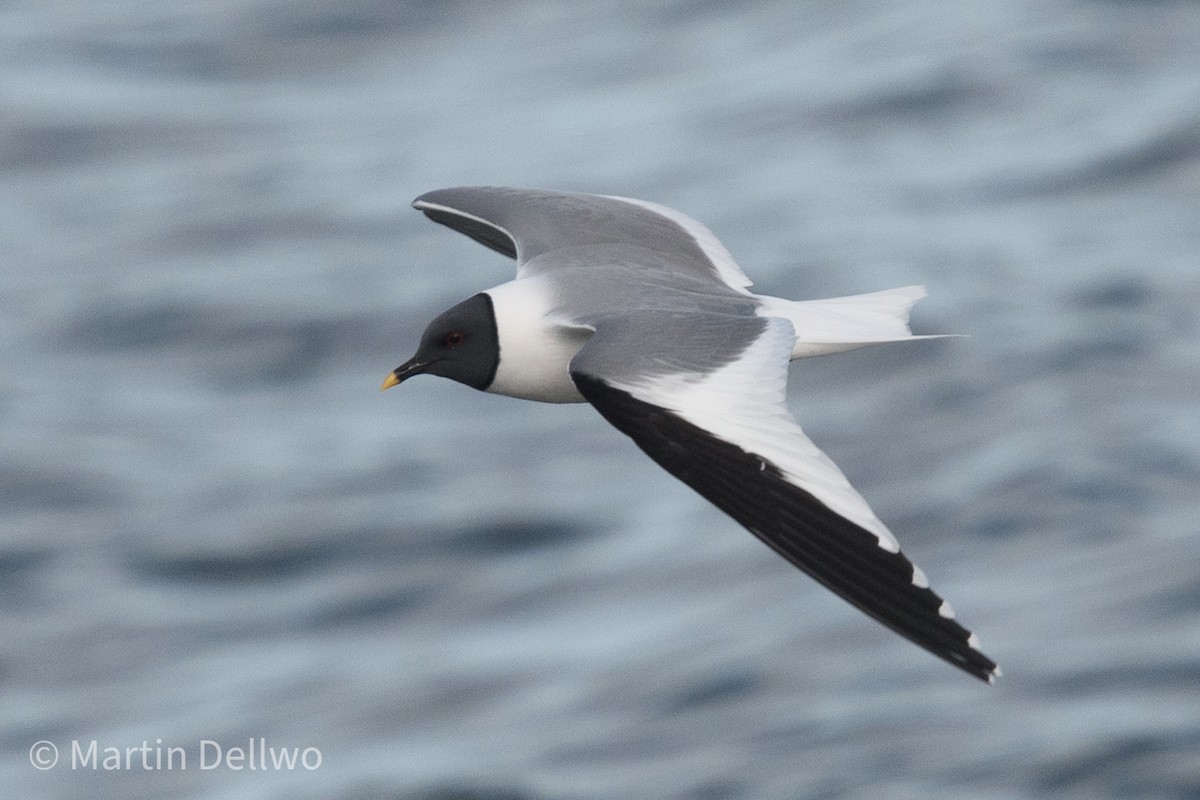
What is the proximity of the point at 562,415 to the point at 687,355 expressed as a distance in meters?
13.6

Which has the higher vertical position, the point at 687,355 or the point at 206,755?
the point at 206,755

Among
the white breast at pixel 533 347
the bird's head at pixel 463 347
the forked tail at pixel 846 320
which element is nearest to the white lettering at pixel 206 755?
the bird's head at pixel 463 347

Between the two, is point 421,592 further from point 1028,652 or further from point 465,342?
point 465,342

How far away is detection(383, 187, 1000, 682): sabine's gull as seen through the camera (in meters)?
5.84

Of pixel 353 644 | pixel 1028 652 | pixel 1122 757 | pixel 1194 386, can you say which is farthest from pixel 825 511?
pixel 1194 386

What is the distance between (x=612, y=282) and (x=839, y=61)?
18360 mm

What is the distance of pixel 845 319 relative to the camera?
7.49 meters

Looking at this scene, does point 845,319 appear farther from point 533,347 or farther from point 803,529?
point 803,529

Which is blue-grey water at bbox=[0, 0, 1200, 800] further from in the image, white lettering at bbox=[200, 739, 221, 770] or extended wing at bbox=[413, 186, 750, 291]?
extended wing at bbox=[413, 186, 750, 291]

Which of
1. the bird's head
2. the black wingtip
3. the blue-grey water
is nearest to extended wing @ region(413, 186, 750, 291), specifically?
the bird's head

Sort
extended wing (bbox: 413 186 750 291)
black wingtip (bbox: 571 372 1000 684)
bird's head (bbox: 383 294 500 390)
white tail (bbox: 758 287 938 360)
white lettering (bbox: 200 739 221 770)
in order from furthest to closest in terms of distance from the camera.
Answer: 1. white lettering (bbox: 200 739 221 770)
2. extended wing (bbox: 413 186 750 291)
3. bird's head (bbox: 383 294 500 390)
4. white tail (bbox: 758 287 938 360)
5. black wingtip (bbox: 571 372 1000 684)

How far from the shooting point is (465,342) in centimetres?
754

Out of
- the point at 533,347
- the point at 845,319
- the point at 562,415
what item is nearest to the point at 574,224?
the point at 533,347

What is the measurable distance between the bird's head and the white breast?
0.12 ft
